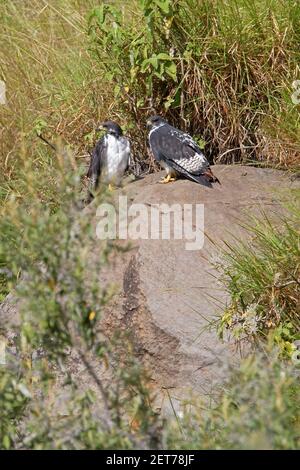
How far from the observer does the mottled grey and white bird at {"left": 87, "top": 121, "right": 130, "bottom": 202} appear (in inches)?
246

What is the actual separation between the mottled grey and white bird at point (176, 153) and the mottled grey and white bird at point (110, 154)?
215 millimetres

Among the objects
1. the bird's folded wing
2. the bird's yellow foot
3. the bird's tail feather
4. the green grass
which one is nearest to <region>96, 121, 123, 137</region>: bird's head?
the bird's folded wing

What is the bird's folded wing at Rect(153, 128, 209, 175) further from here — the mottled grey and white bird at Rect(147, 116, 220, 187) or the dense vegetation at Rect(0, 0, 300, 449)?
the dense vegetation at Rect(0, 0, 300, 449)

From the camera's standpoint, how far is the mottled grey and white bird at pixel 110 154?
624cm

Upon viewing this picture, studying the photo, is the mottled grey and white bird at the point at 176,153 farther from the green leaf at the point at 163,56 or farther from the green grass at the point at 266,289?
the green grass at the point at 266,289

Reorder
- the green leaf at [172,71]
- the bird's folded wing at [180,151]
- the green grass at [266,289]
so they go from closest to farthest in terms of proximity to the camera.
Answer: the green grass at [266,289] → the bird's folded wing at [180,151] → the green leaf at [172,71]

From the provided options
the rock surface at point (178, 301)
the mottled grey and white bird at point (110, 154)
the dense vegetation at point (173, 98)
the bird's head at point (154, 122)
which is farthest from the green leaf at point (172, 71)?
the rock surface at point (178, 301)

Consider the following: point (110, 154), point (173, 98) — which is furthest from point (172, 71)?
point (110, 154)

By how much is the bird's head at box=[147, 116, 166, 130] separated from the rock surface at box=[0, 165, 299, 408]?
2.64 ft

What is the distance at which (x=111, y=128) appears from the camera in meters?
6.27

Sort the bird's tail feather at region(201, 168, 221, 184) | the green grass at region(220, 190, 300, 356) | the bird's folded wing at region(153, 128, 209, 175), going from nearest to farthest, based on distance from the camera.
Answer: the green grass at region(220, 190, 300, 356) < the bird's tail feather at region(201, 168, 221, 184) < the bird's folded wing at region(153, 128, 209, 175)

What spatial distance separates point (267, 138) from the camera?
20.5 feet
